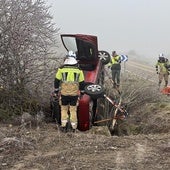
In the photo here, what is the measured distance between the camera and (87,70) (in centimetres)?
1188

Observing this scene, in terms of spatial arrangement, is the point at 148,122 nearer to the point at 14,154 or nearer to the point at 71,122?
the point at 71,122

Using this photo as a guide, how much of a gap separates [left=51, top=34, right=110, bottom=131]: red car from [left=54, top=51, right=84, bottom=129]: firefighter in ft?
0.96

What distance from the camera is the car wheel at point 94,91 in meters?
10.1

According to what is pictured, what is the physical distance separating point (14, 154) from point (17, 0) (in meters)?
4.83

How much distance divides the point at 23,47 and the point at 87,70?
180 cm

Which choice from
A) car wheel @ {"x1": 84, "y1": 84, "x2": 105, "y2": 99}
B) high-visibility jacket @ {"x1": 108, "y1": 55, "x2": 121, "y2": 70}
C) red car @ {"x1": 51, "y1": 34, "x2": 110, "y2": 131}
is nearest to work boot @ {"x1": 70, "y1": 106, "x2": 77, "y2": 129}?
red car @ {"x1": 51, "y1": 34, "x2": 110, "y2": 131}

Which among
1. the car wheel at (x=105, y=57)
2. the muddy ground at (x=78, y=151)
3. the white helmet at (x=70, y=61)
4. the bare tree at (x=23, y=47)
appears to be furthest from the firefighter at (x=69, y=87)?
the car wheel at (x=105, y=57)

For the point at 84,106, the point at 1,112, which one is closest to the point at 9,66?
the point at 1,112

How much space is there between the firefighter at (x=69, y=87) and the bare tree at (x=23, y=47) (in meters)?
1.23

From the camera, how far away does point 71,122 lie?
10109mm

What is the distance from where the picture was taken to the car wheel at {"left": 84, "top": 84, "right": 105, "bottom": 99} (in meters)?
10.1

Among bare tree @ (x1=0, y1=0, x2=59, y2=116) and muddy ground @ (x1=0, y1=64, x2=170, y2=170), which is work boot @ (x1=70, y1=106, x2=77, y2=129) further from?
bare tree @ (x1=0, y1=0, x2=59, y2=116)

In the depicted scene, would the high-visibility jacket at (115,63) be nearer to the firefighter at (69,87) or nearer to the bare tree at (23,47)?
the bare tree at (23,47)

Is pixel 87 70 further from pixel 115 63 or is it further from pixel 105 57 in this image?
pixel 115 63
